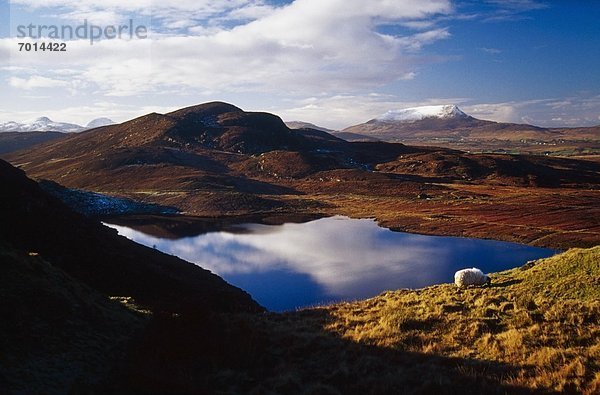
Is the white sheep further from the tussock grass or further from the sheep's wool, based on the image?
the tussock grass

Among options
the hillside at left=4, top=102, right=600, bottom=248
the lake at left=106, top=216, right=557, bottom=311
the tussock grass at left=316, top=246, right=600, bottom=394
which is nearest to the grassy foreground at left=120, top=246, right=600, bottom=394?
the tussock grass at left=316, top=246, right=600, bottom=394

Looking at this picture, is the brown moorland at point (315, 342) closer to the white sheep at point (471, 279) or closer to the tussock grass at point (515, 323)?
the tussock grass at point (515, 323)

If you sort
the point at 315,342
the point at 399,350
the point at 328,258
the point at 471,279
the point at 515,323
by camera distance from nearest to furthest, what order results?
the point at 399,350, the point at 315,342, the point at 515,323, the point at 471,279, the point at 328,258

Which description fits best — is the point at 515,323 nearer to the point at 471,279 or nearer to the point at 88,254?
the point at 471,279

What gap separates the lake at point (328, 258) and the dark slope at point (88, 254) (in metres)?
9.81

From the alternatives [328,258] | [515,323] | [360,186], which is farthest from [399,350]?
[360,186]

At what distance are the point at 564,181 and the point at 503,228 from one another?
82.0 metres

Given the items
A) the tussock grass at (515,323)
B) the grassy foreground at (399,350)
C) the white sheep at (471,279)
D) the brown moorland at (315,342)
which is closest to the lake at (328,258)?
the white sheep at (471,279)

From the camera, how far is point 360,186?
130500 millimetres

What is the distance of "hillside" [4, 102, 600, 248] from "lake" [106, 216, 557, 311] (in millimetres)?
8660

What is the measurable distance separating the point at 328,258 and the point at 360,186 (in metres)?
74.4

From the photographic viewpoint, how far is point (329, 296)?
1672 inches

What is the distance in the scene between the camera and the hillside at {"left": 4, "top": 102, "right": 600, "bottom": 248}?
7969 centimetres

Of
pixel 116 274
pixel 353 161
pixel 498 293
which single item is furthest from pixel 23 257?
pixel 353 161
